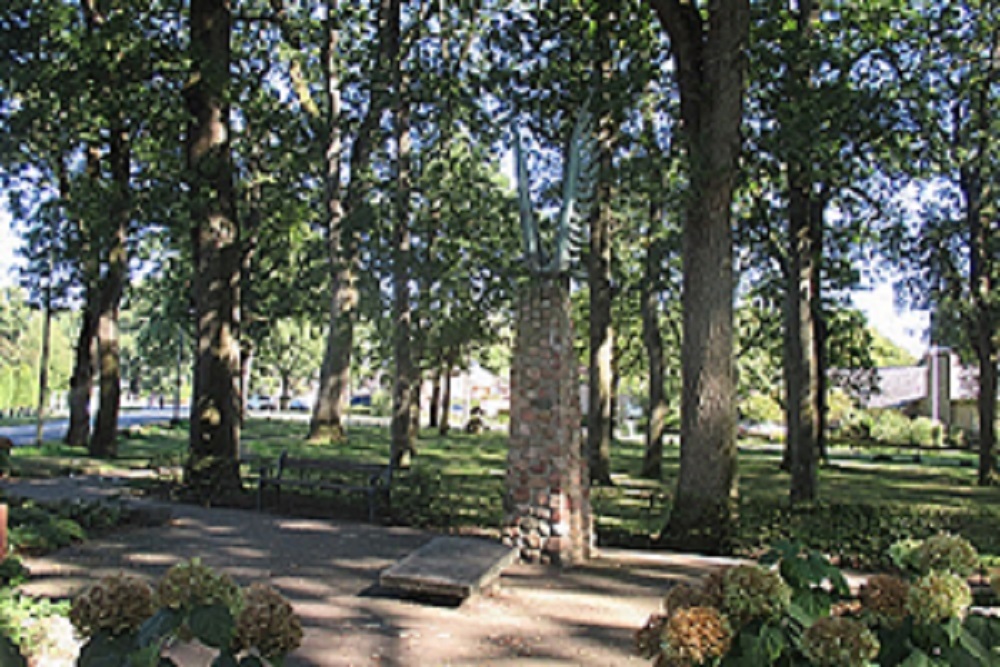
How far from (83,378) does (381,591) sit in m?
15.4

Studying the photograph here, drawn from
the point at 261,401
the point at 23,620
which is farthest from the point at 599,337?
the point at 261,401

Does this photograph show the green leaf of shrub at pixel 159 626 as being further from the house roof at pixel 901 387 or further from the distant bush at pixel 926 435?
the house roof at pixel 901 387

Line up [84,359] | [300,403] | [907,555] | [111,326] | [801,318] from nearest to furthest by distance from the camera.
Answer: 1. [907,555]
2. [801,318]
3. [111,326]
4. [84,359]
5. [300,403]

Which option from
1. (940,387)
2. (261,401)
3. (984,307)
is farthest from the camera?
(261,401)

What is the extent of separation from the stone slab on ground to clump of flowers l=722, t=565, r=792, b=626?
4563 mm

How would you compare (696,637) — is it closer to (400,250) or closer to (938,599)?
(938,599)

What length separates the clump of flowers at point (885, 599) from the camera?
2.50m

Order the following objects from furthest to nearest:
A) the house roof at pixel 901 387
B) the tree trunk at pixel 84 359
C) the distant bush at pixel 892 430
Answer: the house roof at pixel 901 387, the distant bush at pixel 892 430, the tree trunk at pixel 84 359

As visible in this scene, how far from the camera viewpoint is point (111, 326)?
1903 cm

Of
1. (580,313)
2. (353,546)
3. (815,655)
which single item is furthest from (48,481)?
(580,313)

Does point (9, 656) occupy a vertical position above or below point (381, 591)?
above

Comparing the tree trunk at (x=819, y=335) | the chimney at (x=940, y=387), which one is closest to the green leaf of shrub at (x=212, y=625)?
the tree trunk at (x=819, y=335)

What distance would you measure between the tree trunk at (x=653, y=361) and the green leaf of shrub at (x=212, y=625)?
18.4 meters

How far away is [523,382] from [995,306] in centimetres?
1814
